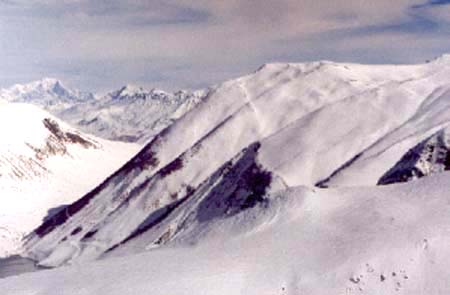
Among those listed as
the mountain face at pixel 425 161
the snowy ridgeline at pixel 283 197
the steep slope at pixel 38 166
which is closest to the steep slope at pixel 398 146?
the mountain face at pixel 425 161

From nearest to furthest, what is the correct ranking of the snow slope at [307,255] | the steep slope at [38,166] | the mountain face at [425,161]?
1. the snow slope at [307,255]
2. the mountain face at [425,161]
3. the steep slope at [38,166]

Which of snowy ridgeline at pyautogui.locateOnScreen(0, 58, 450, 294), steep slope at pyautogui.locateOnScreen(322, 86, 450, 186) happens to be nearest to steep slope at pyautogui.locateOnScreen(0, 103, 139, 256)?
snowy ridgeline at pyautogui.locateOnScreen(0, 58, 450, 294)

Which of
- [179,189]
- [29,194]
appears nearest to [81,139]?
[29,194]

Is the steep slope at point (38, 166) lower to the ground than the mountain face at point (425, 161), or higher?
higher

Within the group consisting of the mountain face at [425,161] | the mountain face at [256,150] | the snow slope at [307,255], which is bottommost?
the snow slope at [307,255]

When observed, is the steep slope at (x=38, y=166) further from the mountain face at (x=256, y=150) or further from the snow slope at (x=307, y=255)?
the snow slope at (x=307, y=255)
